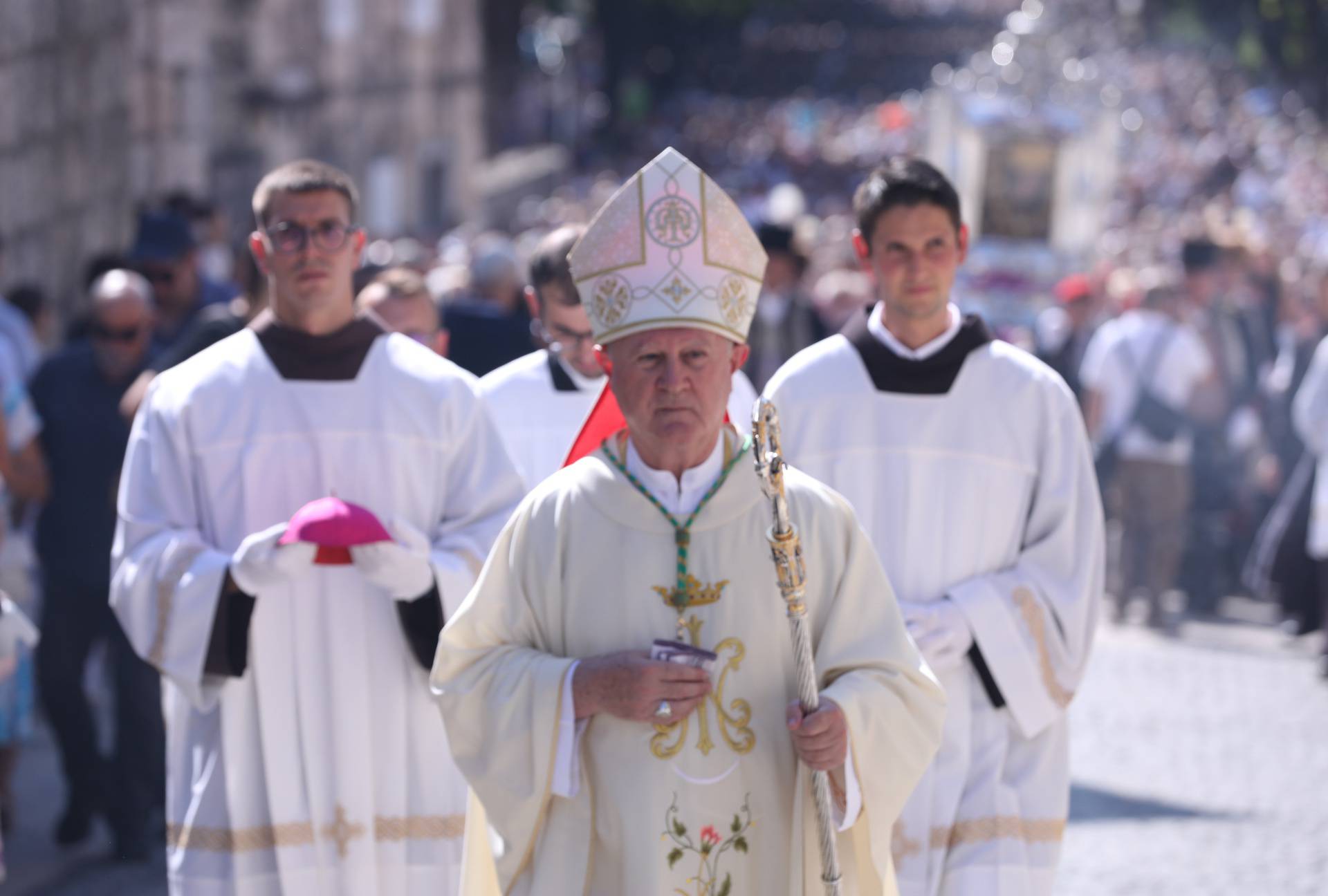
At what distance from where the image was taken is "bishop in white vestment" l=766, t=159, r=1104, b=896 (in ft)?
16.1

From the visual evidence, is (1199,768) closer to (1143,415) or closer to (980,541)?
(1143,415)

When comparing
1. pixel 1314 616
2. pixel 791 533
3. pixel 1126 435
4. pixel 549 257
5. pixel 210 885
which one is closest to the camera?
pixel 791 533

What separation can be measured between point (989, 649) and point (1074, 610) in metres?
0.27

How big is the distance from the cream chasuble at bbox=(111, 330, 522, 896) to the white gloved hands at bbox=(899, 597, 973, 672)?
99 centimetres

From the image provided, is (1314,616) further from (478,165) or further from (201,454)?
(478,165)

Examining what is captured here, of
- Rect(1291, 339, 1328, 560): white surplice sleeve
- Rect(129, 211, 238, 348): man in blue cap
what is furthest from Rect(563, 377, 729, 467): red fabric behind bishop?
Rect(1291, 339, 1328, 560): white surplice sleeve

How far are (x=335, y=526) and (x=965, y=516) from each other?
1463 millimetres

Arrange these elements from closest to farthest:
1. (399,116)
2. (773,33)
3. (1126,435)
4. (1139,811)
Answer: (1139,811) < (1126,435) < (399,116) < (773,33)

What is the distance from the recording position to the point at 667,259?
Answer: 12.3ft

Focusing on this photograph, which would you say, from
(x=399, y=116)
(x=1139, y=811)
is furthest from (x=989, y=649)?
(x=399, y=116)

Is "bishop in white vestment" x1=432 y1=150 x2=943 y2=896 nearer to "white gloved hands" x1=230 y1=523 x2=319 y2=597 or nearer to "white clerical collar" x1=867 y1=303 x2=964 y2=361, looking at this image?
"white gloved hands" x1=230 y1=523 x2=319 y2=597

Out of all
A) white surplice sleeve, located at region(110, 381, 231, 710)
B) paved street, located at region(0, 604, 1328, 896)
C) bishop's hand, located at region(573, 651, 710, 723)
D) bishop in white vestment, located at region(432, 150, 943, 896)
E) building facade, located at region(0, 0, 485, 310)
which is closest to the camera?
bishop's hand, located at region(573, 651, 710, 723)

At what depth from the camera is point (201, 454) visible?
4.93 meters

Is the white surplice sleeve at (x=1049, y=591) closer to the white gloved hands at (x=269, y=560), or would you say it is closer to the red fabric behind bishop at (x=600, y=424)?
→ the red fabric behind bishop at (x=600, y=424)
